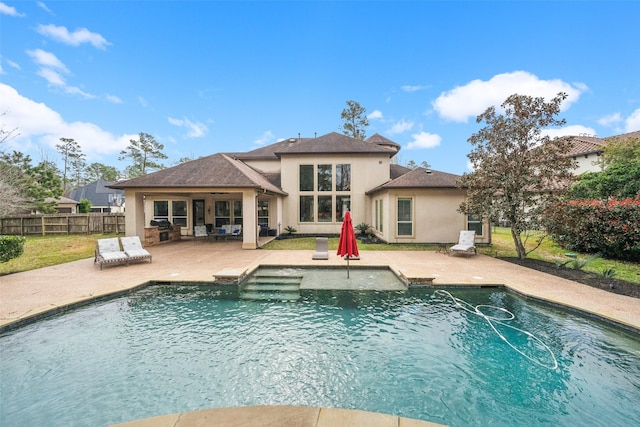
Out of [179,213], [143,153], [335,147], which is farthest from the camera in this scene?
[143,153]

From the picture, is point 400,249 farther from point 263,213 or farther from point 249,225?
point 263,213

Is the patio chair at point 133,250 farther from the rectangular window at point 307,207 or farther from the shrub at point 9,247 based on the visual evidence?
the rectangular window at point 307,207

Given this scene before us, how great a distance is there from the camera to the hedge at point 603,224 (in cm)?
1058

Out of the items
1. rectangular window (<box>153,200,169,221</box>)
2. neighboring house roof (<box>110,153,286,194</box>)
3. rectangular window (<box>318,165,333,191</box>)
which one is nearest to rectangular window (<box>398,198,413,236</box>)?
rectangular window (<box>318,165,333,191</box>)

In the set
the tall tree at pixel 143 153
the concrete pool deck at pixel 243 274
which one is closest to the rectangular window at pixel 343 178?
the concrete pool deck at pixel 243 274

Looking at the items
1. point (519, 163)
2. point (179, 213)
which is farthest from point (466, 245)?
point (179, 213)

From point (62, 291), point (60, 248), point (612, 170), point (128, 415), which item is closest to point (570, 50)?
point (612, 170)

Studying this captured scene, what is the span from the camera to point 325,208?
20.2m

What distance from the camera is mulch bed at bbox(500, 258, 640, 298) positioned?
7.55m

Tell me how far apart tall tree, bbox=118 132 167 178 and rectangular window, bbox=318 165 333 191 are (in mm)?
32881

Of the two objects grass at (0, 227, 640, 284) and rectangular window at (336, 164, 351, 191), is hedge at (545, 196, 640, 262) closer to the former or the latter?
grass at (0, 227, 640, 284)

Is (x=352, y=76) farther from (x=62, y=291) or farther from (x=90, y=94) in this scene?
(x=62, y=291)

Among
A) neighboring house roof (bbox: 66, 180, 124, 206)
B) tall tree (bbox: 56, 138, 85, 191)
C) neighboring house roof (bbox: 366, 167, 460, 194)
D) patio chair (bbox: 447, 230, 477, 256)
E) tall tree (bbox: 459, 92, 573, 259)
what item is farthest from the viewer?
tall tree (bbox: 56, 138, 85, 191)

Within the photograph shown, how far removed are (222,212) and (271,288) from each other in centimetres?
1400
